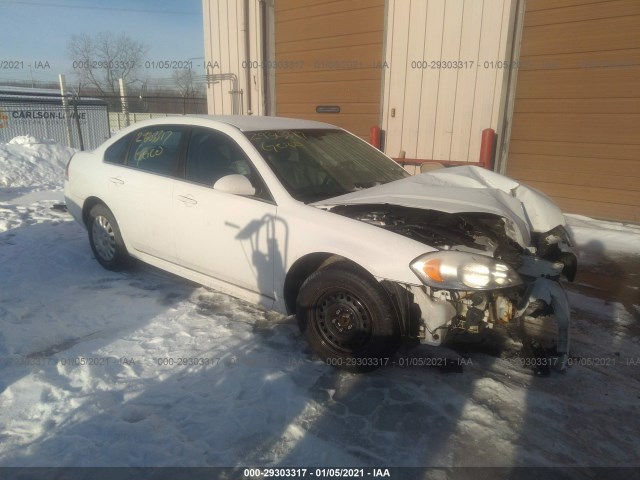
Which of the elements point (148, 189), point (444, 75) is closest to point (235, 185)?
point (148, 189)

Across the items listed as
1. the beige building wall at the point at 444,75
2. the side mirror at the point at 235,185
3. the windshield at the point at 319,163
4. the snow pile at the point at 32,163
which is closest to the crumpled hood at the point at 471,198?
the windshield at the point at 319,163

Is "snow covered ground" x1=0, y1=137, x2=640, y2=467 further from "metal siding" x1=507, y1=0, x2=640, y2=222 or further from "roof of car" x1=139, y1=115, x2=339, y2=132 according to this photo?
"metal siding" x1=507, y1=0, x2=640, y2=222

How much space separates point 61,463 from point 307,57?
886cm

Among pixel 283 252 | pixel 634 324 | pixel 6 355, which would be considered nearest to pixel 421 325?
pixel 283 252

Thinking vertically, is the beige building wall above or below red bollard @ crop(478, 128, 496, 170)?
above

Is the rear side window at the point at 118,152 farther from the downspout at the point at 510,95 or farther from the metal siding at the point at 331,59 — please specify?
the downspout at the point at 510,95

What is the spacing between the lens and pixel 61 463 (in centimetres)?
220

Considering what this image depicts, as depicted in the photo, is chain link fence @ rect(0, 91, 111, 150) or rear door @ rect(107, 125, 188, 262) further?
chain link fence @ rect(0, 91, 111, 150)

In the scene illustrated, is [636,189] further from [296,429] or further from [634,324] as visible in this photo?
[296,429]

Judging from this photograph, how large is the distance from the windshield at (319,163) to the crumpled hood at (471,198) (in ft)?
0.83

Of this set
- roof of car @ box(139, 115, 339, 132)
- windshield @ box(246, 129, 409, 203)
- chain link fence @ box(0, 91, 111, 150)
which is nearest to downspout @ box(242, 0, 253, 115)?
chain link fence @ box(0, 91, 111, 150)

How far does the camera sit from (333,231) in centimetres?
292

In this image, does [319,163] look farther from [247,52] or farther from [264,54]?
[247,52]

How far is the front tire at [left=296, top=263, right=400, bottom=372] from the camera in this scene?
2.74 meters
